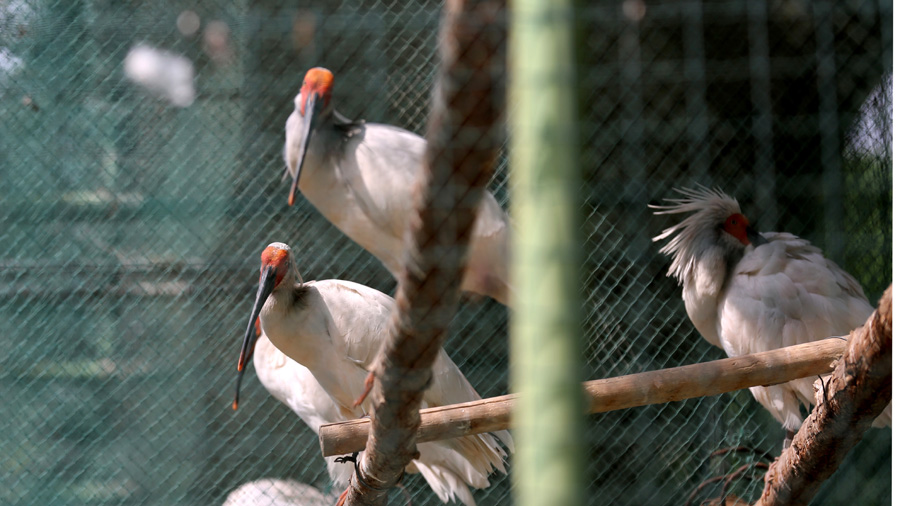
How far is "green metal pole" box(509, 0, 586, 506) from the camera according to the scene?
371 millimetres

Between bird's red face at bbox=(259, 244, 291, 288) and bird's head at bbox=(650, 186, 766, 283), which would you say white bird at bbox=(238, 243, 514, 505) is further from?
bird's head at bbox=(650, 186, 766, 283)

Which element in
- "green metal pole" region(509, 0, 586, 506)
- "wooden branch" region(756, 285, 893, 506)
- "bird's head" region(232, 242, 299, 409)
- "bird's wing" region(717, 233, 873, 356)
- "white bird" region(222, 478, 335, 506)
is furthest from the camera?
"white bird" region(222, 478, 335, 506)

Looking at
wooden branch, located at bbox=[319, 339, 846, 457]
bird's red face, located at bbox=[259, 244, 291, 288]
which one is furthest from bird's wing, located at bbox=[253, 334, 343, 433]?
wooden branch, located at bbox=[319, 339, 846, 457]

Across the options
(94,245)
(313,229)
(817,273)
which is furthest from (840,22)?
(94,245)

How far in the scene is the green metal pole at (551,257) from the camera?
371 millimetres

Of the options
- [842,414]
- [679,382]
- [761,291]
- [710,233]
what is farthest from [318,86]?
[842,414]

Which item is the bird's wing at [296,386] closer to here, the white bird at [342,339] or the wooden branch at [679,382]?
the white bird at [342,339]

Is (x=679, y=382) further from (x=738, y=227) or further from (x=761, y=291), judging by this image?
(x=738, y=227)

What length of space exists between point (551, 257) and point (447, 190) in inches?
10.0

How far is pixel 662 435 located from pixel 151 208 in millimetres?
1968

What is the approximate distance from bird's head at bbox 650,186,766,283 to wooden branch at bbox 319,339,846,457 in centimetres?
102

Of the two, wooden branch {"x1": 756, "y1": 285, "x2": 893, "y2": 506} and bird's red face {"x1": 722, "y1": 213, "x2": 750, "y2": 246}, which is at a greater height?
bird's red face {"x1": 722, "y1": 213, "x2": 750, "y2": 246}

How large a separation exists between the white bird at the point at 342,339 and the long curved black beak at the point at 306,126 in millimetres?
238

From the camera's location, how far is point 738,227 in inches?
95.8
